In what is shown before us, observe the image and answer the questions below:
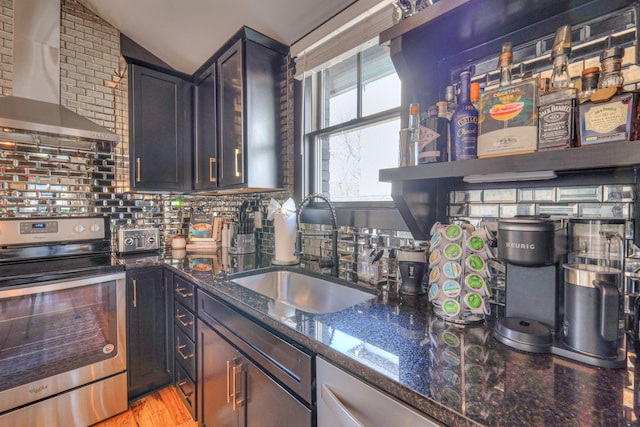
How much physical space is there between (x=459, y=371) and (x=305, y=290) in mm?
1017

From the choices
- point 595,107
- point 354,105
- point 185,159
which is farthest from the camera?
point 185,159

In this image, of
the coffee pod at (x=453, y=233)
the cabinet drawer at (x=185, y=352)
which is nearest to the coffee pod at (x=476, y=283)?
the coffee pod at (x=453, y=233)

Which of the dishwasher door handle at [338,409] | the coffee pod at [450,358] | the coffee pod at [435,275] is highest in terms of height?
the coffee pod at [435,275]

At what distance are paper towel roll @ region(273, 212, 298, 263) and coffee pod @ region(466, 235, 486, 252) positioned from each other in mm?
1055

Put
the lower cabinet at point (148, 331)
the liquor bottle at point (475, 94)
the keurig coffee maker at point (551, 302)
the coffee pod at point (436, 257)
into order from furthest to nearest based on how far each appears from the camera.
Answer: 1. the lower cabinet at point (148, 331)
2. the coffee pod at point (436, 257)
3. the liquor bottle at point (475, 94)
4. the keurig coffee maker at point (551, 302)

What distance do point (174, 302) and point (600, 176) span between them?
212cm

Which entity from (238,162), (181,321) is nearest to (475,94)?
(238,162)

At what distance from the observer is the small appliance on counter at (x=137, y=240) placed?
2.21m

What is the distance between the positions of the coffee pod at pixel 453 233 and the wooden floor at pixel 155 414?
6.19 feet

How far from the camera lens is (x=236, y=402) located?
117 centimetres

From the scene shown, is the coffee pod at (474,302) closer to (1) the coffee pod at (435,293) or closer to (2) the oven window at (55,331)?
(1) the coffee pod at (435,293)

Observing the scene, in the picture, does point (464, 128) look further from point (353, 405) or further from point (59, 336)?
point (59, 336)

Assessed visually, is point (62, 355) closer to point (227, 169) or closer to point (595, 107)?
point (227, 169)

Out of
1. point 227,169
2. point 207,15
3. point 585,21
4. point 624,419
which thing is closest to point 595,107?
point 585,21
